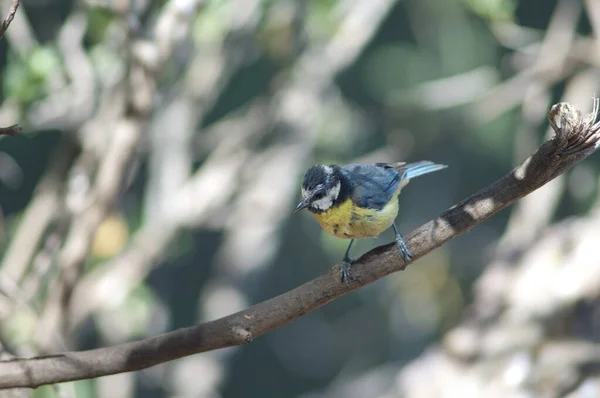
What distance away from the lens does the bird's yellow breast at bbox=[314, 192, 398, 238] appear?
10.9 feet

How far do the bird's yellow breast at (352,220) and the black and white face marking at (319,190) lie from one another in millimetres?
44

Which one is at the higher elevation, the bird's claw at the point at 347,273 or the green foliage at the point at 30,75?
the green foliage at the point at 30,75

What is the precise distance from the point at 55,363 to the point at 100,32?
103 inches

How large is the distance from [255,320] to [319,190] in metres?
0.93

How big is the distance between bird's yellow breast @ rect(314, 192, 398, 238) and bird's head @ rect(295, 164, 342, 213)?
43mm

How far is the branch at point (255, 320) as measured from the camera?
2.47 meters

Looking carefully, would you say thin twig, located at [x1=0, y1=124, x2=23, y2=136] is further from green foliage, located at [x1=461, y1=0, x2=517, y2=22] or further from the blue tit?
green foliage, located at [x1=461, y1=0, x2=517, y2=22]

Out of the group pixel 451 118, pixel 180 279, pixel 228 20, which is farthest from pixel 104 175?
pixel 180 279

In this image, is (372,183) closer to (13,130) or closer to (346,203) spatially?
(346,203)

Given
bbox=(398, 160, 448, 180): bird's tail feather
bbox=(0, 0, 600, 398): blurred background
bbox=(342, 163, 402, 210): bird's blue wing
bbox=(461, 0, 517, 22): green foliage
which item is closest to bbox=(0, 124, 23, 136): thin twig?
bbox=(0, 0, 600, 398): blurred background

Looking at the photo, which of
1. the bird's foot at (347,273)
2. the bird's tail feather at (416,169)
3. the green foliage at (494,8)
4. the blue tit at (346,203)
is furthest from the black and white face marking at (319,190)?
the green foliage at (494,8)

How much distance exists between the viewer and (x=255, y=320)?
2.55 meters

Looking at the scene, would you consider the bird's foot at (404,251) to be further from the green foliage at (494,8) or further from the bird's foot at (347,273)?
the green foliage at (494,8)

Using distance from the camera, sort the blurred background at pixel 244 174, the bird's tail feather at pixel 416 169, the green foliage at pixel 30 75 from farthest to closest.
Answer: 1. the blurred background at pixel 244 174
2. the green foliage at pixel 30 75
3. the bird's tail feather at pixel 416 169
